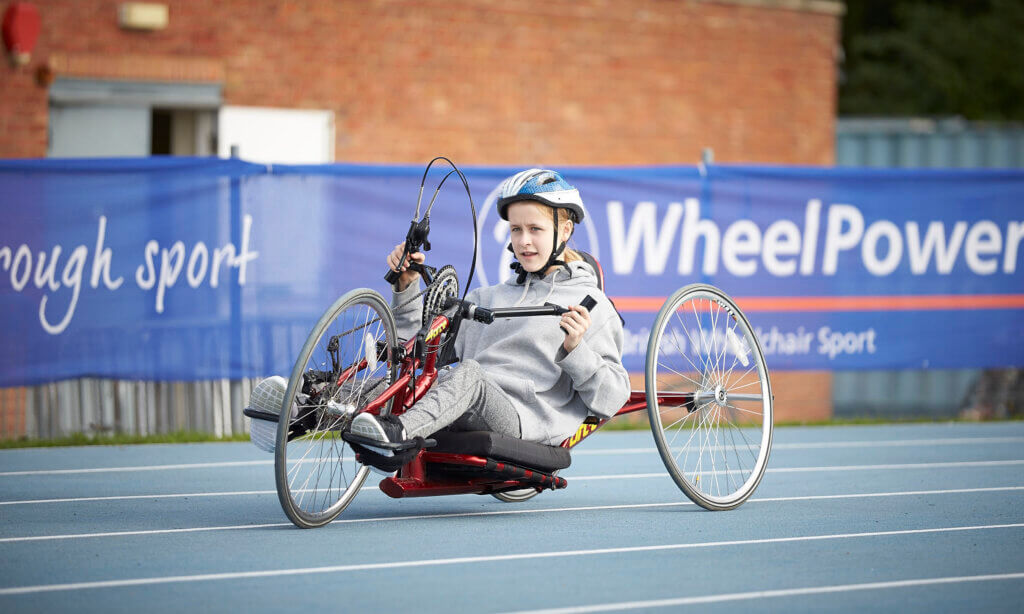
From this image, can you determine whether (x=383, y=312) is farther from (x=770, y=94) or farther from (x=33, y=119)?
(x=770, y=94)

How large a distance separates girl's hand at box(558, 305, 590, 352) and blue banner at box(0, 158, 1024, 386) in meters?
5.06

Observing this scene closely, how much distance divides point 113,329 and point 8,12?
5189 millimetres

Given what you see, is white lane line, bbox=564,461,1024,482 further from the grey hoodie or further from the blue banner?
the blue banner

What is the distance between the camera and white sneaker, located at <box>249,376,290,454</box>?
603 cm

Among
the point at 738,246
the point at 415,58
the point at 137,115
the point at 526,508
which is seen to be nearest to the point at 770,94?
the point at 415,58

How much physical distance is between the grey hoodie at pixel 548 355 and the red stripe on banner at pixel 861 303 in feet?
16.9

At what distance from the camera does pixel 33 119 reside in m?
14.5

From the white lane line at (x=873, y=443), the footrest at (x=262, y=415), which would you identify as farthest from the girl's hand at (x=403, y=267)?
the white lane line at (x=873, y=443)

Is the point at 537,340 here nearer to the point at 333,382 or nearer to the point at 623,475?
the point at 333,382

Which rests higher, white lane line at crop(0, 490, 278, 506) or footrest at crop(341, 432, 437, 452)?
footrest at crop(341, 432, 437, 452)

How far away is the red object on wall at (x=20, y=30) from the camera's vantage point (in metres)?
14.2

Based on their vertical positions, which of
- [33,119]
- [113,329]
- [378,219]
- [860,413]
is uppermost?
[33,119]

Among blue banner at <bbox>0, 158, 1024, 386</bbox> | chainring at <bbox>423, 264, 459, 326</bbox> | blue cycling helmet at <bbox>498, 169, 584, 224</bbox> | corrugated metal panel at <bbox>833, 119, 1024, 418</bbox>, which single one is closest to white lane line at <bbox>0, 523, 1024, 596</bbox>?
chainring at <bbox>423, 264, 459, 326</bbox>

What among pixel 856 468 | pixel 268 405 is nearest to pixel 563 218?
pixel 268 405
